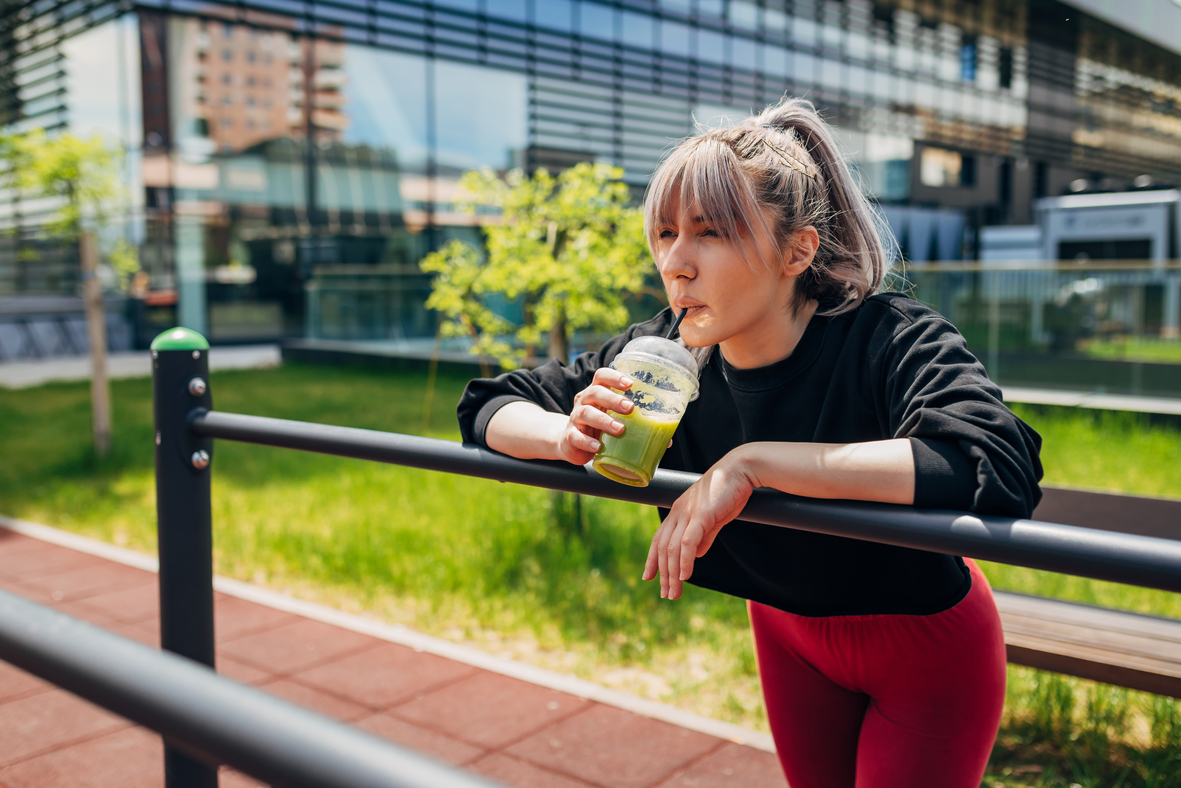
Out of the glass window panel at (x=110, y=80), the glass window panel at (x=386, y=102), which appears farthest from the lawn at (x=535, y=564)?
the glass window panel at (x=386, y=102)

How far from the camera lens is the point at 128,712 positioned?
70cm

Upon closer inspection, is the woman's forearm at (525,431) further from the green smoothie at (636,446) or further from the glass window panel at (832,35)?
the glass window panel at (832,35)

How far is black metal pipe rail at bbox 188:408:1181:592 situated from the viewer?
36.6 inches

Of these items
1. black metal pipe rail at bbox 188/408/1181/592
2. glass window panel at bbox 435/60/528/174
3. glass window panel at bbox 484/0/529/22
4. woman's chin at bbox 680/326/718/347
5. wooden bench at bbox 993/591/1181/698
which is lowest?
wooden bench at bbox 993/591/1181/698

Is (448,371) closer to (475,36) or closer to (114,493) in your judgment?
(114,493)

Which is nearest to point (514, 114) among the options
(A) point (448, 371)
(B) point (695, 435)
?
(A) point (448, 371)

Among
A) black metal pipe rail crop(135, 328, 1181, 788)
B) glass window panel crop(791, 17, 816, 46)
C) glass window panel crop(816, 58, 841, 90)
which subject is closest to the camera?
black metal pipe rail crop(135, 328, 1181, 788)

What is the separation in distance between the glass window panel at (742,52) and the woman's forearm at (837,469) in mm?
23290

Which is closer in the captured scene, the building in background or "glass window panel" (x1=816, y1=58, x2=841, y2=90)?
the building in background

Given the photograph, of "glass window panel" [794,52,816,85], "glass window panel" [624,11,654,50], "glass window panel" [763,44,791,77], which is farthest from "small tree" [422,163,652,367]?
"glass window panel" [794,52,816,85]

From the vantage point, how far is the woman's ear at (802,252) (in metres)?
1.43

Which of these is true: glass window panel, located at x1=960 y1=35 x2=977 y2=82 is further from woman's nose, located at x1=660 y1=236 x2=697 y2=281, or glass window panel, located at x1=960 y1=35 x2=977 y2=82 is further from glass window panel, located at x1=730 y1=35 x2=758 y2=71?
woman's nose, located at x1=660 y1=236 x2=697 y2=281

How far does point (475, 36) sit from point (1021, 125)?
20246 mm

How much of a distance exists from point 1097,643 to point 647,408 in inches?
77.2
